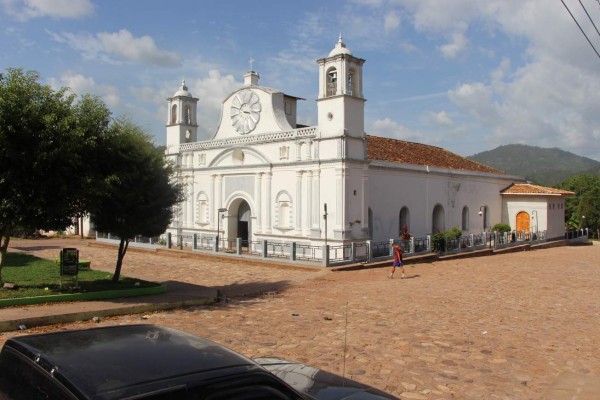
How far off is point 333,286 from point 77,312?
8358mm

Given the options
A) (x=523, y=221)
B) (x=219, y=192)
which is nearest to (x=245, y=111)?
(x=219, y=192)

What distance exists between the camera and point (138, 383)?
8.33 feet

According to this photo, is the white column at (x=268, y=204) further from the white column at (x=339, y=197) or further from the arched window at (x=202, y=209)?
the arched window at (x=202, y=209)

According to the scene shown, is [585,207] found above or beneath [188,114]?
beneath

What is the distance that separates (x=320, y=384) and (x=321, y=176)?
753 inches

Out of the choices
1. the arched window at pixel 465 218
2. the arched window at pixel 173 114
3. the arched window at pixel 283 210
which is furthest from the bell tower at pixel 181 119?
the arched window at pixel 465 218

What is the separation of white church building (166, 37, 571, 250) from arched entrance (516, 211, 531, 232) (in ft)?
0.50

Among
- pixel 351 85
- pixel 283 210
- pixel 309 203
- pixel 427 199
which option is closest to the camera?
pixel 351 85

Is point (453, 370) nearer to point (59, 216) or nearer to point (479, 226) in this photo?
point (59, 216)

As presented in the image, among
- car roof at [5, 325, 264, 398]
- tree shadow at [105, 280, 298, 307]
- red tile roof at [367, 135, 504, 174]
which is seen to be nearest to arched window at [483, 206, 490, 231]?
red tile roof at [367, 135, 504, 174]

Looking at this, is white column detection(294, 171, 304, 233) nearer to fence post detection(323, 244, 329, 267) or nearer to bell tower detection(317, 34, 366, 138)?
bell tower detection(317, 34, 366, 138)

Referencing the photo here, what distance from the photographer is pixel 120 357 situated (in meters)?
2.86

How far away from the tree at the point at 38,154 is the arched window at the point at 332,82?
1355cm

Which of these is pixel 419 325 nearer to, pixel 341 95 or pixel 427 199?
pixel 341 95
